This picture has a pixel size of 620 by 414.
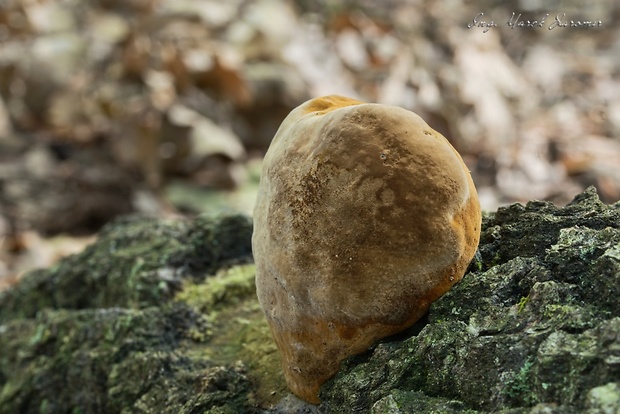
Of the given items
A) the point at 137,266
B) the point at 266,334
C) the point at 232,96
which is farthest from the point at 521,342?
the point at 232,96

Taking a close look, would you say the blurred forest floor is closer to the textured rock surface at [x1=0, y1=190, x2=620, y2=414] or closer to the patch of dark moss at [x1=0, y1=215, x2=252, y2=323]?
the patch of dark moss at [x1=0, y1=215, x2=252, y2=323]

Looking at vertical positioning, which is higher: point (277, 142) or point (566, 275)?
point (277, 142)

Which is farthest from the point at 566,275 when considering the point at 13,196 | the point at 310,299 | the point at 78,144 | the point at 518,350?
the point at 78,144

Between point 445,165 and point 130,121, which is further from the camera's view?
point 130,121

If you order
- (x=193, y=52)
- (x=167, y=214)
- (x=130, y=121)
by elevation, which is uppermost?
(x=193, y=52)

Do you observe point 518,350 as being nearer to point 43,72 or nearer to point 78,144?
point 78,144

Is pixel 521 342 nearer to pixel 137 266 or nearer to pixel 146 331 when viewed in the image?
pixel 146 331

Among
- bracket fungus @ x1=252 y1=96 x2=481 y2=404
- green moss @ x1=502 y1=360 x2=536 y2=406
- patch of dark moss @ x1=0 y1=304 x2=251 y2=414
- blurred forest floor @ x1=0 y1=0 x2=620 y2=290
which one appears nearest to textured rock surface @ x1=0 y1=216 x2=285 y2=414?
patch of dark moss @ x1=0 y1=304 x2=251 y2=414
